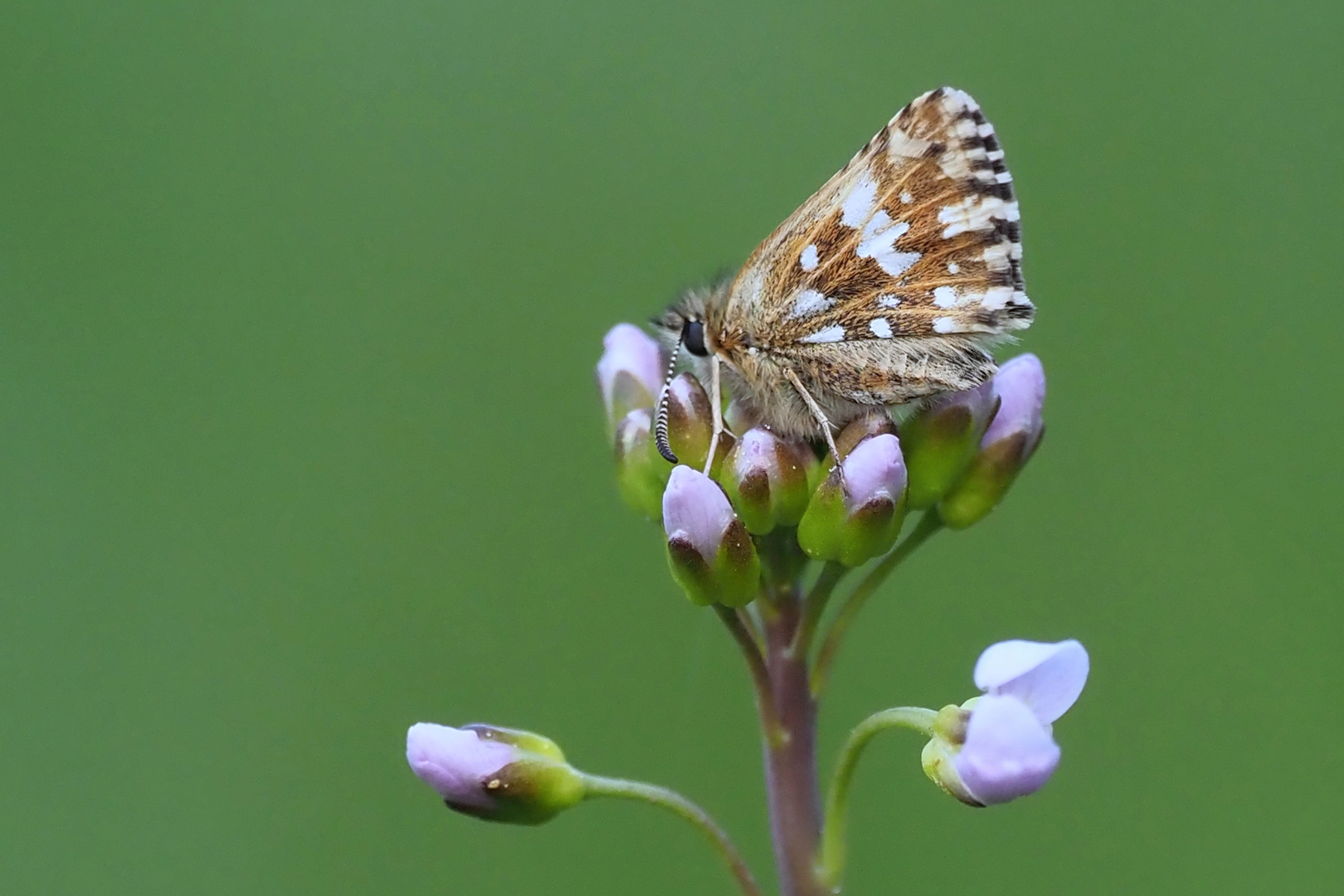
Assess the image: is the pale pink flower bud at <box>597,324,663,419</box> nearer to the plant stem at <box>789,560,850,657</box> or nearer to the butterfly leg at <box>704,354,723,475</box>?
the butterfly leg at <box>704,354,723,475</box>

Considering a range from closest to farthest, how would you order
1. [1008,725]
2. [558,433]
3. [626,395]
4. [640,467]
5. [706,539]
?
[1008,725] → [706,539] → [640,467] → [626,395] → [558,433]

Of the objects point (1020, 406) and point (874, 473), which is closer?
point (874, 473)

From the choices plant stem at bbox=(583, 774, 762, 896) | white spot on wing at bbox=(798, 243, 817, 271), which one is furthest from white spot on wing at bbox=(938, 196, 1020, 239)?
plant stem at bbox=(583, 774, 762, 896)

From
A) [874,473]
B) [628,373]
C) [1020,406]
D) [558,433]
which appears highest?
[558,433]

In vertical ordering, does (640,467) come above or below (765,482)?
above

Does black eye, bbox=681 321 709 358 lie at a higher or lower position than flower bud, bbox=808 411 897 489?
higher

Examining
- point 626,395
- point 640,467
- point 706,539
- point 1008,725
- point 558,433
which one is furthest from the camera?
point 558,433

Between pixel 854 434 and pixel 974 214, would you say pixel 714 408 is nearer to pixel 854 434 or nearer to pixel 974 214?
pixel 854 434

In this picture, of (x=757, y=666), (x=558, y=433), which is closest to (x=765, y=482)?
(x=757, y=666)
